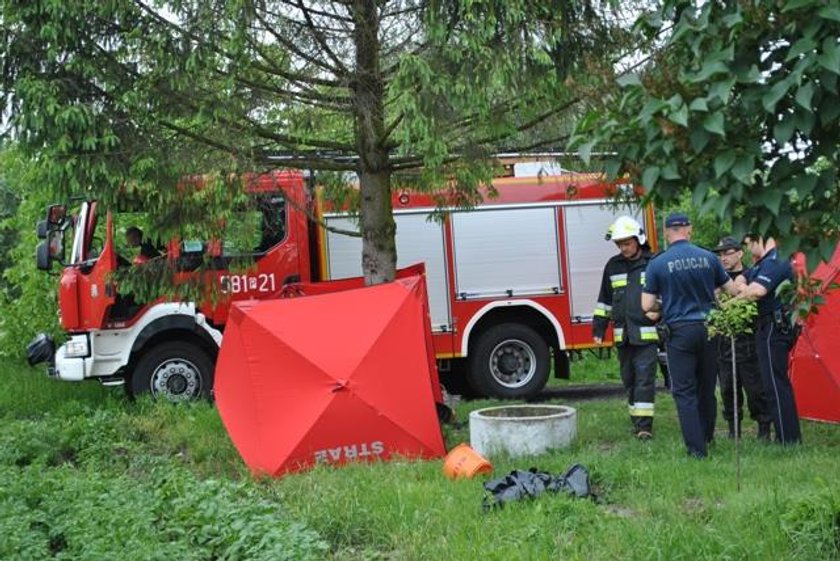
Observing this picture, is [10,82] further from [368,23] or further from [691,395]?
[691,395]

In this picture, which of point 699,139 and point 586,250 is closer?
point 699,139

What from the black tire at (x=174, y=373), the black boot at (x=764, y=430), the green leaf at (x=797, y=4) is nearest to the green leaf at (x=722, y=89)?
the green leaf at (x=797, y=4)

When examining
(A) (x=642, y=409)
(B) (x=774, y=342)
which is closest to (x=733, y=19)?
(B) (x=774, y=342)

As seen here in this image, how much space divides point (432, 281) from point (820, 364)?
4.98m

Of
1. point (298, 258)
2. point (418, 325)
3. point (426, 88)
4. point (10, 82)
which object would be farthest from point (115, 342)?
point (426, 88)

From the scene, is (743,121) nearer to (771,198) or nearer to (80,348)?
(771,198)

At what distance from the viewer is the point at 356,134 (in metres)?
8.30

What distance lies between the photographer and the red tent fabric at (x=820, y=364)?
7.62m

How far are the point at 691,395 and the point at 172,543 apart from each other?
138 inches

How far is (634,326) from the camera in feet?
24.8

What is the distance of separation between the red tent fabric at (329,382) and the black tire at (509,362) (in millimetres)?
4325

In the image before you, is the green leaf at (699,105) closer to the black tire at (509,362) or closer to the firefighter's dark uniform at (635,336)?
the firefighter's dark uniform at (635,336)

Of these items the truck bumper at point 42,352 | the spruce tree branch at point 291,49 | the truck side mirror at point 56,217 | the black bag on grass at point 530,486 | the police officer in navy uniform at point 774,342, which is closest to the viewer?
the black bag on grass at point 530,486

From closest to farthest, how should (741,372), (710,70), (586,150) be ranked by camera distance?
(710,70) → (586,150) → (741,372)
